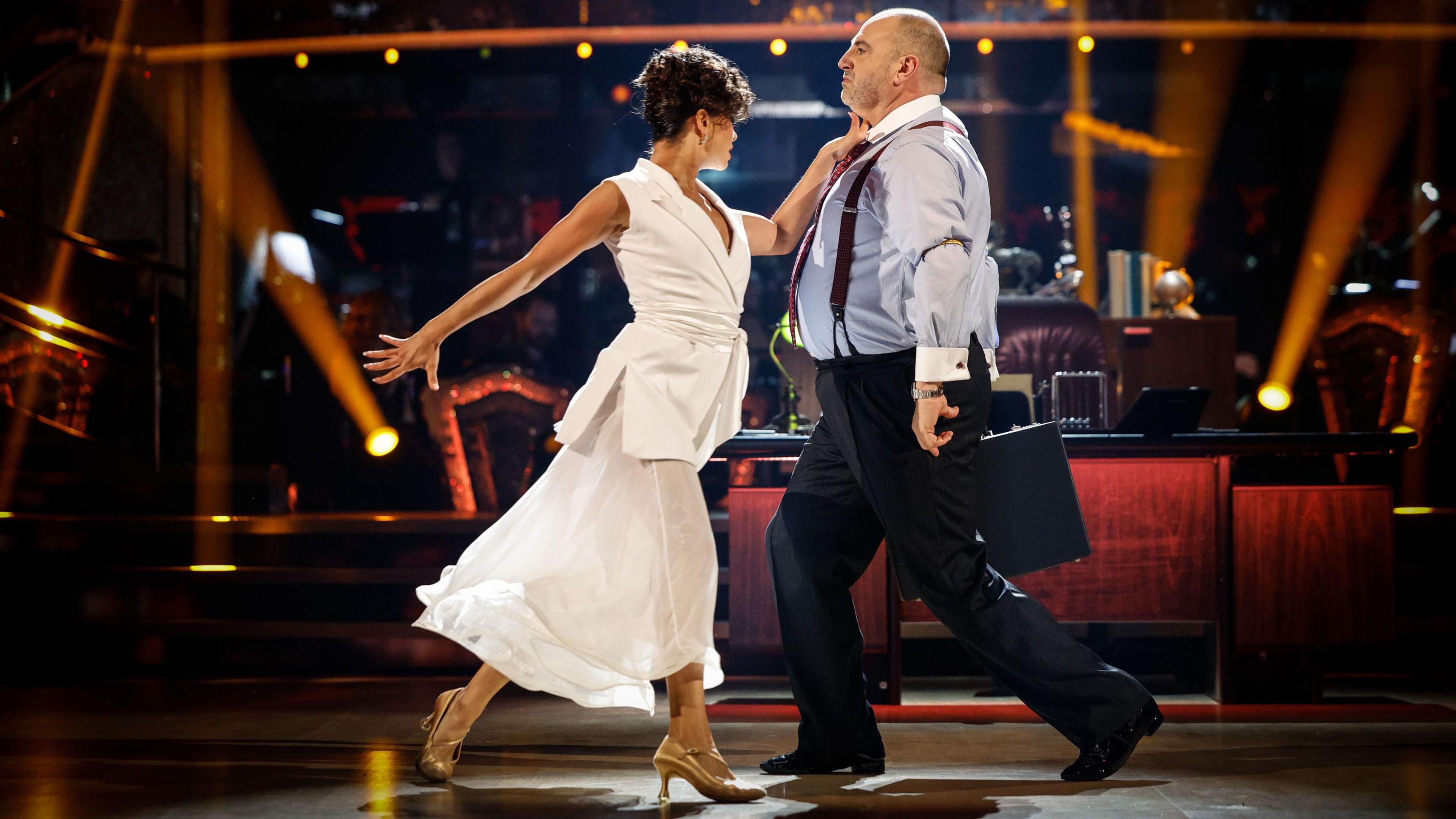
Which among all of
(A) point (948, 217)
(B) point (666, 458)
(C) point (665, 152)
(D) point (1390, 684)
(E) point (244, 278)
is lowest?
(D) point (1390, 684)

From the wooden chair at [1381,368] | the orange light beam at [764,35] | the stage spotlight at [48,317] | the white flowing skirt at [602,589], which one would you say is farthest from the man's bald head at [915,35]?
the orange light beam at [764,35]

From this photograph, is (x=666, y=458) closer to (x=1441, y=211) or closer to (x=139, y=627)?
(x=139, y=627)

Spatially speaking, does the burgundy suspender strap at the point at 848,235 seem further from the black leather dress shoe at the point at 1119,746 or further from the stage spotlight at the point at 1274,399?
the stage spotlight at the point at 1274,399

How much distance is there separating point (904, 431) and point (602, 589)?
69cm

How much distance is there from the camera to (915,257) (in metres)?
2.45

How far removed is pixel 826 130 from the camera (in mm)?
10305

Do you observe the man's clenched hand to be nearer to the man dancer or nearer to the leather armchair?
the man dancer

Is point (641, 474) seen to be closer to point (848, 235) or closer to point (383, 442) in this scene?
point (848, 235)

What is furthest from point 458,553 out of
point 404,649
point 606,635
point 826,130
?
point 826,130

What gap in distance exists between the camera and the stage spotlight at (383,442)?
732 cm

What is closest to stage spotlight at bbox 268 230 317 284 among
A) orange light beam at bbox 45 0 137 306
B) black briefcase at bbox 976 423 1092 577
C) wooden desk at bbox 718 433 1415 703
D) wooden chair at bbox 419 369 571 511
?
orange light beam at bbox 45 0 137 306

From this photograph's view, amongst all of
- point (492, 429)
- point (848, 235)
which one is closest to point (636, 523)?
point (848, 235)

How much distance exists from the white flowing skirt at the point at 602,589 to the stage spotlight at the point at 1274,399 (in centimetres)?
573

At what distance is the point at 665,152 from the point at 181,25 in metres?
7.41
